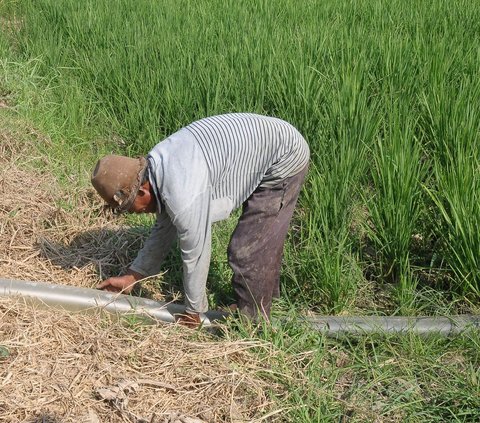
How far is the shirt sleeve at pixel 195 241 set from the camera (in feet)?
8.01

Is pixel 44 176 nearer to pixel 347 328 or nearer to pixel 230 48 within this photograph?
pixel 230 48

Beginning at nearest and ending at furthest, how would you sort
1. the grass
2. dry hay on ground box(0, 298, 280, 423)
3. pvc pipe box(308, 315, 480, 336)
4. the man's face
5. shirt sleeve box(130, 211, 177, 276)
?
dry hay on ground box(0, 298, 280, 423) → the man's face → the grass → pvc pipe box(308, 315, 480, 336) → shirt sleeve box(130, 211, 177, 276)

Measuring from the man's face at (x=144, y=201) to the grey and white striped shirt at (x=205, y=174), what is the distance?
0.03 m

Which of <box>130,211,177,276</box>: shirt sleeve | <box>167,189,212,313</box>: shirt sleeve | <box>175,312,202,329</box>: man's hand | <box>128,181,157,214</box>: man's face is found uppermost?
<box>128,181,157,214</box>: man's face

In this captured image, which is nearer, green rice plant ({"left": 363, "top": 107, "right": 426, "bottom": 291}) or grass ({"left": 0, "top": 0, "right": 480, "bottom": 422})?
grass ({"left": 0, "top": 0, "right": 480, "bottom": 422})

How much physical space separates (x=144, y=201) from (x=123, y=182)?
0.11m

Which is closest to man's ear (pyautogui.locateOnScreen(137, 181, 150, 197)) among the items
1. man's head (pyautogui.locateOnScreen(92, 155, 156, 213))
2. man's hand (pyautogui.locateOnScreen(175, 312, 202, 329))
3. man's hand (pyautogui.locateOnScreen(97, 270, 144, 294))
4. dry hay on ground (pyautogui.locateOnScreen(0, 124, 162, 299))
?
man's head (pyautogui.locateOnScreen(92, 155, 156, 213))

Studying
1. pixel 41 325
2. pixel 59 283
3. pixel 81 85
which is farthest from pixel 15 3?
pixel 41 325

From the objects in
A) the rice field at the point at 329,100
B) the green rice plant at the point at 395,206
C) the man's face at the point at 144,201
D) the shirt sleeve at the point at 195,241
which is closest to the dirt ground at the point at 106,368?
the shirt sleeve at the point at 195,241

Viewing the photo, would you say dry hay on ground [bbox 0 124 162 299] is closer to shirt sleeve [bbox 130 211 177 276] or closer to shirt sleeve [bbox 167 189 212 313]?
shirt sleeve [bbox 130 211 177 276]

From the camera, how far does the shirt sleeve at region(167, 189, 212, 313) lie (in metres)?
2.44

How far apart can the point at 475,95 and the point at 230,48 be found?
161 centimetres

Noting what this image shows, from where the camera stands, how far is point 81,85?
197 inches

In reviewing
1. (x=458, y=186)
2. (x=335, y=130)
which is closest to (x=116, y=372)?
(x=458, y=186)
